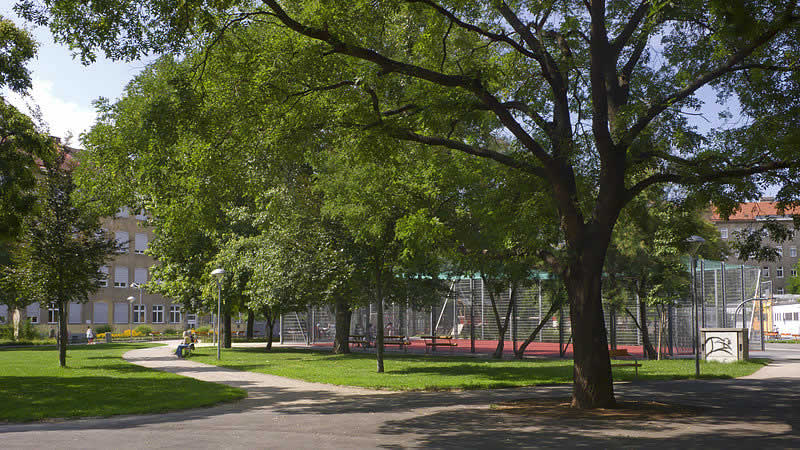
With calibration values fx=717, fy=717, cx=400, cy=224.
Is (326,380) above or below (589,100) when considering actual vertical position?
below

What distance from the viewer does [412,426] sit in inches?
441

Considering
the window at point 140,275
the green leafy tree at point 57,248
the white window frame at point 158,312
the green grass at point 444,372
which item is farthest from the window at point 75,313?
the green leafy tree at point 57,248

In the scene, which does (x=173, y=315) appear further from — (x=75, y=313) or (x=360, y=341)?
(x=360, y=341)

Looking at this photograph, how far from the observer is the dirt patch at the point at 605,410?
12211 mm

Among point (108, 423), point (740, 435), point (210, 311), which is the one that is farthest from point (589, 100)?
point (210, 311)

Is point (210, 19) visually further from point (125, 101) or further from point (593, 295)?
point (125, 101)

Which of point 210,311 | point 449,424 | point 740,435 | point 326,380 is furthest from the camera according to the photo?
point 210,311

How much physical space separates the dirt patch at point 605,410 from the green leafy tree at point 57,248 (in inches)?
621

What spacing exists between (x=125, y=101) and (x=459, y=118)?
1566cm

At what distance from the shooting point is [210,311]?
1437 inches

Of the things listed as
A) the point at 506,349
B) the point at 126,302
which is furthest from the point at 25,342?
the point at 506,349

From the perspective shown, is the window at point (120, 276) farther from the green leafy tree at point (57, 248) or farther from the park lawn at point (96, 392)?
the park lawn at point (96, 392)

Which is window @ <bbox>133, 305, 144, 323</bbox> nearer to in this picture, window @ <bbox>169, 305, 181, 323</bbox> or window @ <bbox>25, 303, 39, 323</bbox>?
window @ <bbox>169, 305, 181, 323</bbox>

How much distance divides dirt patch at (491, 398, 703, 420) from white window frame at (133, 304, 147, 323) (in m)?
67.8
